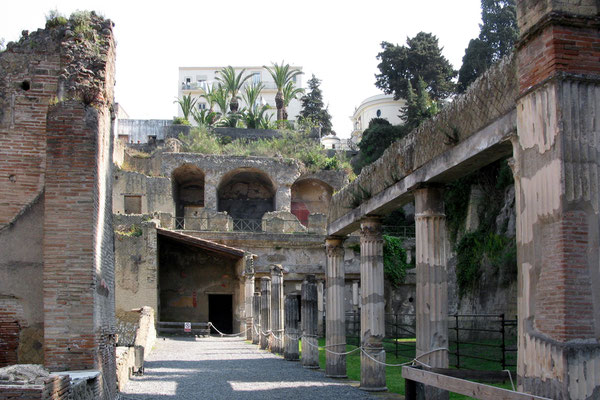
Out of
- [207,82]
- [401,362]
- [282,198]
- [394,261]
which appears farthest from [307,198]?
[207,82]

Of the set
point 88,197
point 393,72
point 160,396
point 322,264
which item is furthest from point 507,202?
point 393,72

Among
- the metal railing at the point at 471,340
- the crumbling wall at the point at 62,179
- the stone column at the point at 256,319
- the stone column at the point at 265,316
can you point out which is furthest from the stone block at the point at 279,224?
the crumbling wall at the point at 62,179

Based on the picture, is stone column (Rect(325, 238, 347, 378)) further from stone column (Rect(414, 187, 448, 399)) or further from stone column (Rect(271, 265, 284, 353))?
stone column (Rect(271, 265, 284, 353))

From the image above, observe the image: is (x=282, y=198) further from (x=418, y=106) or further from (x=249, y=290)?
(x=249, y=290)

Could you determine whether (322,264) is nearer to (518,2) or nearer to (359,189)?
(359,189)

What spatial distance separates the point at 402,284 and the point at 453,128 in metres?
21.3

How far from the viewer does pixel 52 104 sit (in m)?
9.12

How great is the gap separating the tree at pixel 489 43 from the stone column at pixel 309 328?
27.2 meters

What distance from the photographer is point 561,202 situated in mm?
5988

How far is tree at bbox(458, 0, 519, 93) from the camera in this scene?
40656 mm

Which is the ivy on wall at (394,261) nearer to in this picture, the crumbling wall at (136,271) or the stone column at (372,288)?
the crumbling wall at (136,271)

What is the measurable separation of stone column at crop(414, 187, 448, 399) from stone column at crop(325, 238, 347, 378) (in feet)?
14.4

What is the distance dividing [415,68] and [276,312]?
32.6 metres

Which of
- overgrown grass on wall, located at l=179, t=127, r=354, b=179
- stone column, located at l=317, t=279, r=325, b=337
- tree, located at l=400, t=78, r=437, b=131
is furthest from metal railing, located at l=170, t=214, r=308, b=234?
tree, located at l=400, t=78, r=437, b=131
